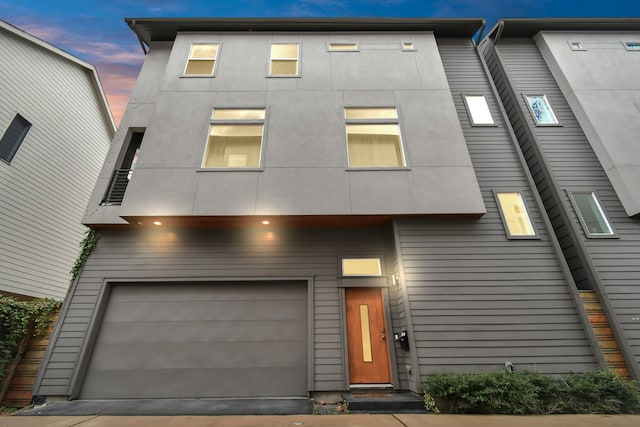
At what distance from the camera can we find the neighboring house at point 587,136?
484 centimetres

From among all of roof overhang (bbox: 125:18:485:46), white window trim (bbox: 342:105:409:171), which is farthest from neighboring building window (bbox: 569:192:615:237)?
roof overhang (bbox: 125:18:485:46)

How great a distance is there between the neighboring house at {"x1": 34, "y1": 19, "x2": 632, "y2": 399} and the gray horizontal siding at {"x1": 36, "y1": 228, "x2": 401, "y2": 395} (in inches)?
1.2

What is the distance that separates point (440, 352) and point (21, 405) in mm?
6996

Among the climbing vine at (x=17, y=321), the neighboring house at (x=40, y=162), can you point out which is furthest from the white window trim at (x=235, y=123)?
the neighboring house at (x=40, y=162)

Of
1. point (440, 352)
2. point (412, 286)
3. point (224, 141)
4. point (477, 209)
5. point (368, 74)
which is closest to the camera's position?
point (440, 352)

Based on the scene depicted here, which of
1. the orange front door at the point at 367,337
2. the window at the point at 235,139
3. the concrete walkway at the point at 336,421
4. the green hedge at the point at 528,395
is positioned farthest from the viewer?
the window at the point at 235,139

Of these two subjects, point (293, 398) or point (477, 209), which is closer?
point (293, 398)

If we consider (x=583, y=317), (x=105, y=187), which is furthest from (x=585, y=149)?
(x=105, y=187)

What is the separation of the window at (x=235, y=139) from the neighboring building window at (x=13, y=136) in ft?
18.6

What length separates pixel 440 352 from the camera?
422 centimetres

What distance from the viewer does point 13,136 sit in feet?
22.5

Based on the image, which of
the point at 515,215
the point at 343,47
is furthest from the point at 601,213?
the point at 343,47

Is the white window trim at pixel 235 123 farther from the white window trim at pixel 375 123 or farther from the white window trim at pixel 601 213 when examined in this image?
the white window trim at pixel 601 213

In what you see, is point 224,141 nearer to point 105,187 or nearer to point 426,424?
point 105,187
